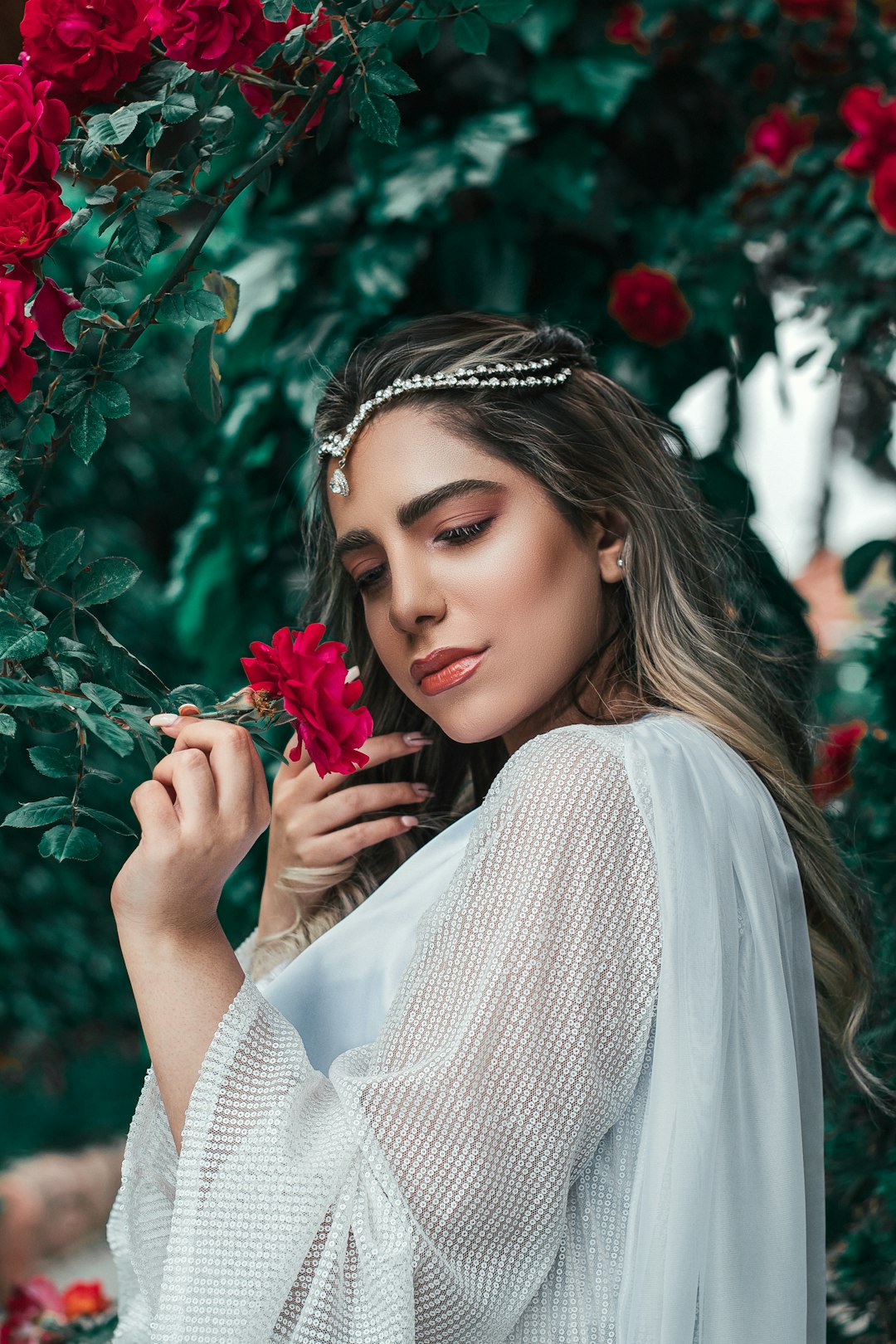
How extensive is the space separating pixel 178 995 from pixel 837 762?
5.81 ft

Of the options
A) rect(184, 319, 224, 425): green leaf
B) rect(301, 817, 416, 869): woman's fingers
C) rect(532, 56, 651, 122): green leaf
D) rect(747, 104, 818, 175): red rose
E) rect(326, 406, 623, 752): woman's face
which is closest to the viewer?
rect(184, 319, 224, 425): green leaf

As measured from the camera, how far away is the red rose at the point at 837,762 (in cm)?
254

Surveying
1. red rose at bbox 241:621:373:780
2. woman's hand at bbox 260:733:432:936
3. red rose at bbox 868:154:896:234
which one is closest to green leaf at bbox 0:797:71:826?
red rose at bbox 241:621:373:780

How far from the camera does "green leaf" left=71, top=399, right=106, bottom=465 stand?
1198 millimetres

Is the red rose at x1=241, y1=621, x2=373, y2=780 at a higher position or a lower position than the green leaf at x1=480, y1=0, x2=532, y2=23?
lower

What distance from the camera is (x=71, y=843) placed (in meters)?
1.12

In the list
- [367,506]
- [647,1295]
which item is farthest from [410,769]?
[647,1295]

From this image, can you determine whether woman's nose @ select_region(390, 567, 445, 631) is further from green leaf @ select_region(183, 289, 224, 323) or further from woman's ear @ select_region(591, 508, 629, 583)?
green leaf @ select_region(183, 289, 224, 323)

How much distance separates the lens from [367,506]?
1644mm

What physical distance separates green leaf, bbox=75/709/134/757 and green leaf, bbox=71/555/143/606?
135 millimetres

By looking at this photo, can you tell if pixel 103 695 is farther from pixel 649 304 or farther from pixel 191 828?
pixel 649 304

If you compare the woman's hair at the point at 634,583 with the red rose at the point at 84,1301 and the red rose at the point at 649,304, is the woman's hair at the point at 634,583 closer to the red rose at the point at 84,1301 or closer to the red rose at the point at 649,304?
the red rose at the point at 649,304

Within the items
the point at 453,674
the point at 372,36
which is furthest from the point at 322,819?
the point at 372,36

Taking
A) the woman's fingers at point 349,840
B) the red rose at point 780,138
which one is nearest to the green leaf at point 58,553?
the woman's fingers at point 349,840
